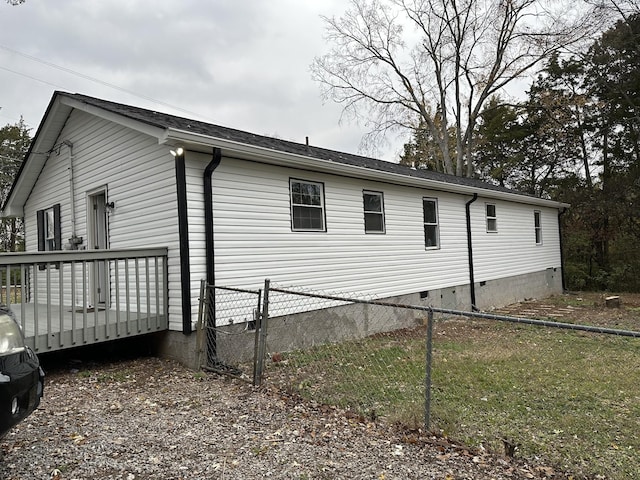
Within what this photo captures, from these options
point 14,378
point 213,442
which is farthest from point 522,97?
point 14,378

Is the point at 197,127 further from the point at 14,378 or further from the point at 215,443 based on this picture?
the point at 14,378

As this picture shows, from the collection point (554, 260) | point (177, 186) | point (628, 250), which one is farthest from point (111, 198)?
point (628, 250)

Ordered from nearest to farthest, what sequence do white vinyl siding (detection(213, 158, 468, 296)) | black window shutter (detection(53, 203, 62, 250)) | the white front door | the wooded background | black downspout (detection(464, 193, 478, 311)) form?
white vinyl siding (detection(213, 158, 468, 296)) < the white front door < black window shutter (detection(53, 203, 62, 250)) < black downspout (detection(464, 193, 478, 311)) < the wooded background

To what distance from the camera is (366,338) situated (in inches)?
318

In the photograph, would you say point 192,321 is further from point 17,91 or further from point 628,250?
point 17,91

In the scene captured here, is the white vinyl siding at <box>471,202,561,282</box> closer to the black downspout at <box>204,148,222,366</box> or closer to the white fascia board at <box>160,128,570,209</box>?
the white fascia board at <box>160,128,570,209</box>

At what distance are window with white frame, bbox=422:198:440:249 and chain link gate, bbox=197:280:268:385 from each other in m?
5.10

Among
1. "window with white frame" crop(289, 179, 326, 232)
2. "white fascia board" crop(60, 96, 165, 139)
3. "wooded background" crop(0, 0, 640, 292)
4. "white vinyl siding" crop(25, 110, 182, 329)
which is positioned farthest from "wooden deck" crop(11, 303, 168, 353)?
"wooded background" crop(0, 0, 640, 292)

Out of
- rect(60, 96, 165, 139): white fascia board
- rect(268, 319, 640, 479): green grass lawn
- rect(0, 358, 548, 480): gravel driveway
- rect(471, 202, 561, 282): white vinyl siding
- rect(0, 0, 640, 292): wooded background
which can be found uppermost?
rect(0, 0, 640, 292): wooded background

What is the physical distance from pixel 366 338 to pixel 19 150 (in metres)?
25.0

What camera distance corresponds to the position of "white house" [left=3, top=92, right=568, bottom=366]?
5660mm

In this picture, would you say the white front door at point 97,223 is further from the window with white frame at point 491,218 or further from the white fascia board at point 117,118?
the window with white frame at point 491,218

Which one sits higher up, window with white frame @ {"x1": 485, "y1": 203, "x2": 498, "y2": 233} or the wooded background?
the wooded background

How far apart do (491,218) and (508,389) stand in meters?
8.54
